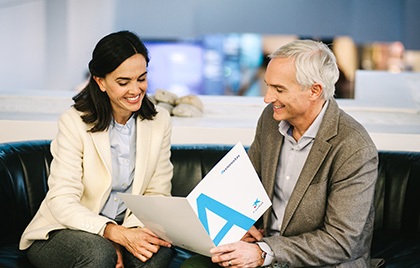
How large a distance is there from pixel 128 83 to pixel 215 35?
6.15 metres

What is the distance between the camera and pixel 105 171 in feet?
6.85

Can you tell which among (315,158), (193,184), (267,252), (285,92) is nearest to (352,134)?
(315,158)

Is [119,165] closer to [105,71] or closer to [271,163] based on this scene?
[105,71]

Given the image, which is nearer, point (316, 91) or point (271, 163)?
point (316, 91)

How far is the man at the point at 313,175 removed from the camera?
177 centimetres

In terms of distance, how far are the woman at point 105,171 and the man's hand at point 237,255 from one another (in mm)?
333

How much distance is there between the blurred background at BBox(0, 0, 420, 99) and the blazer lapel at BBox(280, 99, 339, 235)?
20.1ft

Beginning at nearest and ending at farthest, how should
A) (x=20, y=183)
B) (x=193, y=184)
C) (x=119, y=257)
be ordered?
(x=119, y=257), (x=20, y=183), (x=193, y=184)

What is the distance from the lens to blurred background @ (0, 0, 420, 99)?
25.1 ft

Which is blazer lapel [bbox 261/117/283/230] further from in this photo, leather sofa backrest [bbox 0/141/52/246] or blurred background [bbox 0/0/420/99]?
blurred background [bbox 0/0/420/99]

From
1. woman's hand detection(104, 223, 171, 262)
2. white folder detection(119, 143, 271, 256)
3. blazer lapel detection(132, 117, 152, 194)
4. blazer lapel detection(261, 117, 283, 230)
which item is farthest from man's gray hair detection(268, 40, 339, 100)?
woman's hand detection(104, 223, 171, 262)

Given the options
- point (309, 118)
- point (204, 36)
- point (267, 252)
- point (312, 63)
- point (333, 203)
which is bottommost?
point (267, 252)

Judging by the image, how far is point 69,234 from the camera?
1.93m

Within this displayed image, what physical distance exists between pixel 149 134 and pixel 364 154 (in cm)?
A: 92
